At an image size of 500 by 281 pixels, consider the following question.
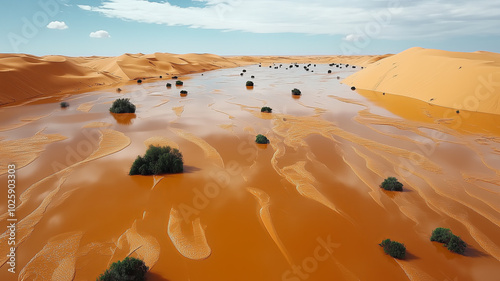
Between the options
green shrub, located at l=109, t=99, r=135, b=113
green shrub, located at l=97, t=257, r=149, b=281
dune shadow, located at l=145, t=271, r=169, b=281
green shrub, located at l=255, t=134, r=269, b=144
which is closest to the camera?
green shrub, located at l=97, t=257, r=149, b=281

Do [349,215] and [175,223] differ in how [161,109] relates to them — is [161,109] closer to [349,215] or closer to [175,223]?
[175,223]

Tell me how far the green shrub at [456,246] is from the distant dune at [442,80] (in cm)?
1984

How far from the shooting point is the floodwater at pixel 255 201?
→ 5.84 meters

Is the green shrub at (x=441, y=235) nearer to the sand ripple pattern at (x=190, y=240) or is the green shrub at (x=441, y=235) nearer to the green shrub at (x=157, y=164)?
the sand ripple pattern at (x=190, y=240)

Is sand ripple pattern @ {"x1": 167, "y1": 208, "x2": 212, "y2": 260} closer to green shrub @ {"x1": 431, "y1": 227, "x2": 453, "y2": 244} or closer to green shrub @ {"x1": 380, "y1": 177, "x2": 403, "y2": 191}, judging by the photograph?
green shrub @ {"x1": 431, "y1": 227, "x2": 453, "y2": 244}

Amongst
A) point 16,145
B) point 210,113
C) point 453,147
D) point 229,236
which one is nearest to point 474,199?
point 453,147

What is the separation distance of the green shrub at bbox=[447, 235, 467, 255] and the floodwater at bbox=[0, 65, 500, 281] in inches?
5.2

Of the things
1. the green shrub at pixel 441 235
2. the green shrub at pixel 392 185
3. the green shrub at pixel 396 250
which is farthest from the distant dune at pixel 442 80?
the green shrub at pixel 396 250

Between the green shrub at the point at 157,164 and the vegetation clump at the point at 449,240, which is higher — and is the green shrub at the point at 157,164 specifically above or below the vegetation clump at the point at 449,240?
below

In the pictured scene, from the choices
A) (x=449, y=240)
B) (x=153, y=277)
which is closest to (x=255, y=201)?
(x=153, y=277)

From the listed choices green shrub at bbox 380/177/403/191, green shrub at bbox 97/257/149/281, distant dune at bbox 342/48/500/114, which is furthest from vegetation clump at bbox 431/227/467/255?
distant dune at bbox 342/48/500/114

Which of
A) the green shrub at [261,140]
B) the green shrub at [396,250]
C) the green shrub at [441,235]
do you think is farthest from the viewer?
the green shrub at [261,140]

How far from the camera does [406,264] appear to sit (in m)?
5.92

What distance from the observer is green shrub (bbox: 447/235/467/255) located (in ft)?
20.4
